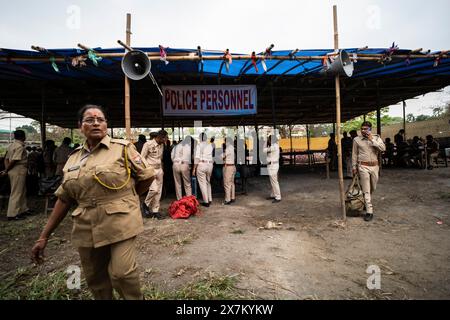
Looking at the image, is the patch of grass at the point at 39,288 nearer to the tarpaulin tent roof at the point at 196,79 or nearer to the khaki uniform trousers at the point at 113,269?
the khaki uniform trousers at the point at 113,269

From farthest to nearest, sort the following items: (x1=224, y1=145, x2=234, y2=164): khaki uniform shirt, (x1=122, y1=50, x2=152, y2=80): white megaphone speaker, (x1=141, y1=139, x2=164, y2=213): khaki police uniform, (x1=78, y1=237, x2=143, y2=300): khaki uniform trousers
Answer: (x1=224, y1=145, x2=234, y2=164): khaki uniform shirt, (x1=141, y1=139, x2=164, y2=213): khaki police uniform, (x1=122, y1=50, x2=152, y2=80): white megaphone speaker, (x1=78, y1=237, x2=143, y2=300): khaki uniform trousers

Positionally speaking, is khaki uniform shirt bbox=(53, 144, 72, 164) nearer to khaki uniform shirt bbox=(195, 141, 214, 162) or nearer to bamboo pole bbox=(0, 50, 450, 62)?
bamboo pole bbox=(0, 50, 450, 62)

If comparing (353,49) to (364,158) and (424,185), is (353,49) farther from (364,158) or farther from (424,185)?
(424,185)

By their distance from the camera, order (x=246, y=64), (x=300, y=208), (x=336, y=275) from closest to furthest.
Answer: (x=336, y=275) → (x=246, y=64) → (x=300, y=208)

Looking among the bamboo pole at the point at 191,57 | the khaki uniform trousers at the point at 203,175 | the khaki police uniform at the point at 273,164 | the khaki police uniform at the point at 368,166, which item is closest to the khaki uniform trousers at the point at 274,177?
the khaki police uniform at the point at 273,164

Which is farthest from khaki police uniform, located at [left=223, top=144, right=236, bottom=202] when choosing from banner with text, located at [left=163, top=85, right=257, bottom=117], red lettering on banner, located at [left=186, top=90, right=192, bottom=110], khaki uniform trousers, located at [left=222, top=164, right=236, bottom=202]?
red lettering on banner, located at [left=186, top=90, right=192, bottom=110]

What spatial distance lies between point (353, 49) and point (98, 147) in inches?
187

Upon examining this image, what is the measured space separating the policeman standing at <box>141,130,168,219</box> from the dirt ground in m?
0.37

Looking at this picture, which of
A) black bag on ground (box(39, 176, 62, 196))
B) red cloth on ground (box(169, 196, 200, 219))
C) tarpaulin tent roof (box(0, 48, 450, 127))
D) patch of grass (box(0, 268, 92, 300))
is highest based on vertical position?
tarpaulin tent roof (box(0, 48, 450, 127))

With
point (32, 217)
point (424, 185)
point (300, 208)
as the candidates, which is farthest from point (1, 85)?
point (424, 185)

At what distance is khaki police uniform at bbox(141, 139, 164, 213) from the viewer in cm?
505

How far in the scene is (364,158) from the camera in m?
4.59

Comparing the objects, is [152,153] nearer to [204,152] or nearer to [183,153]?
[183,153]
